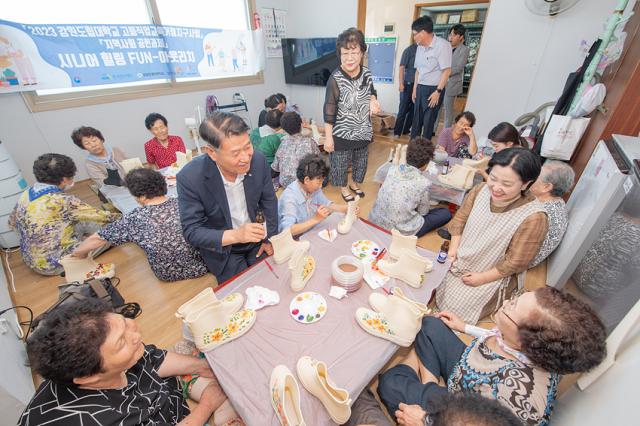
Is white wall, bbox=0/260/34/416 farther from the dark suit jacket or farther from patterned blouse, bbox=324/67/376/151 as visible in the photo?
patterned blouse, bbox=324/67/376/151

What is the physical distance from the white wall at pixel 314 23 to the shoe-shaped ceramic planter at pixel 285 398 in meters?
5.26

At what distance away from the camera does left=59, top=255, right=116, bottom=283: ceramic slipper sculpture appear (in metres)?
1.91

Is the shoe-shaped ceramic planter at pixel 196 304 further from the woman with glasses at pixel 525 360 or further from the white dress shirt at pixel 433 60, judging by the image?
the white dress shirt at pixel 433 60

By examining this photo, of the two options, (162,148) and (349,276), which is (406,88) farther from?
(349,276)

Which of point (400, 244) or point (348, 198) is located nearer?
point (400, 244)

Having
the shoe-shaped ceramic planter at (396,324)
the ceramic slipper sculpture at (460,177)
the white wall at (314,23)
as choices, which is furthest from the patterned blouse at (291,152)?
the white wall at (314,23)

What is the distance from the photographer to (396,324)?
3.44 feet

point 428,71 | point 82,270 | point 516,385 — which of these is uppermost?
point 428,71

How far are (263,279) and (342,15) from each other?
5035 mm

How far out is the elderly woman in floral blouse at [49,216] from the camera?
2002 mm

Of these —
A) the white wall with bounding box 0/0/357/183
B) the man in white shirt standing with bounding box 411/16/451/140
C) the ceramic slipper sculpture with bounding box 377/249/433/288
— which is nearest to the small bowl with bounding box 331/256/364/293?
the ceramic slipper sculpture with bounding box 377/249/433/288

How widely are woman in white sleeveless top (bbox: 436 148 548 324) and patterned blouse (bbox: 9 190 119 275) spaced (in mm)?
2764

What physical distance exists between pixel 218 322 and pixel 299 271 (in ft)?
1.26

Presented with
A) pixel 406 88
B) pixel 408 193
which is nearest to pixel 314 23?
pixel 406 88
